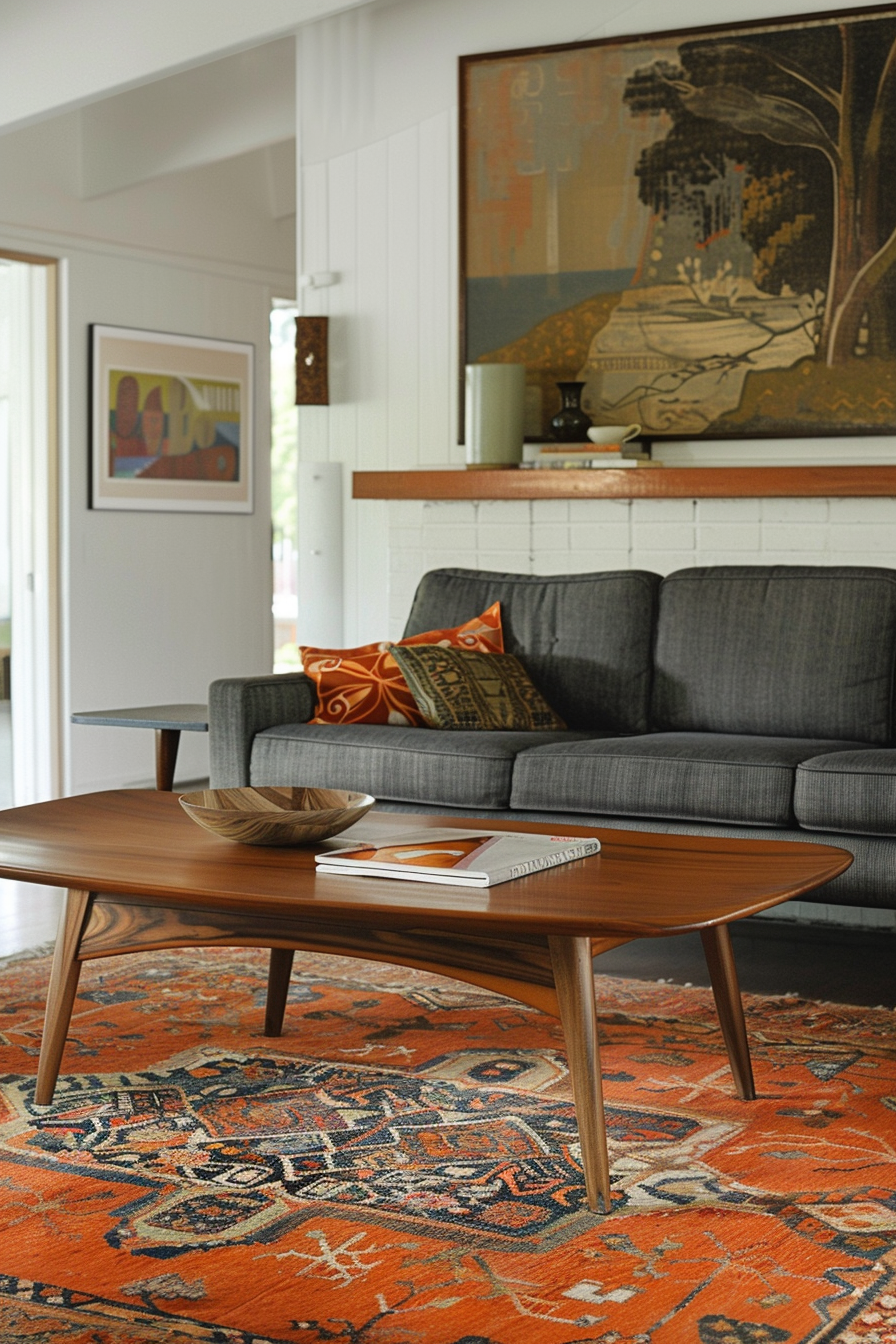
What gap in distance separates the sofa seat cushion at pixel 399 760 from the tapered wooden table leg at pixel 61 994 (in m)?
1.31

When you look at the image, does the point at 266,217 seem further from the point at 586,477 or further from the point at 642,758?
the point at 642,758

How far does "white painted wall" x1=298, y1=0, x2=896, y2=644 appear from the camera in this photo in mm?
5000

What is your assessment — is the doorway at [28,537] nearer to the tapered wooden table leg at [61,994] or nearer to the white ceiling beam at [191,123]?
the white ceiling beam at [191,123]

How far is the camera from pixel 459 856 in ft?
8.05

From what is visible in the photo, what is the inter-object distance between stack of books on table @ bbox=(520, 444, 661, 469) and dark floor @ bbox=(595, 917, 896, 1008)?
57.2 inches

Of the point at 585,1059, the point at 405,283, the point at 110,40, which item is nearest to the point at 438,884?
the point at 585,1059

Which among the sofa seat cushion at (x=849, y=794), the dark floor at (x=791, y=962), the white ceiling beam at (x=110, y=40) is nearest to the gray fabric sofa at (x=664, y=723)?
the sofa seat cushion at (x=849, y=794)

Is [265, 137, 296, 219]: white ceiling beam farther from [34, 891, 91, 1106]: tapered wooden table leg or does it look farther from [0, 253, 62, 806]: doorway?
[34, 891, 91, 1106]: tapered wooden table leg

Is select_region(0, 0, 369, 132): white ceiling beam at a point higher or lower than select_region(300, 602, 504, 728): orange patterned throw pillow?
higher

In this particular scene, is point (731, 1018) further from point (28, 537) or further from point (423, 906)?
point (28, 537)

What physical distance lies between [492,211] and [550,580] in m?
1.41

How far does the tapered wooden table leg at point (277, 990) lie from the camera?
2973mm

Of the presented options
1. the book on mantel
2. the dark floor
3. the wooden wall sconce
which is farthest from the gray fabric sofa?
the wooden wall sconce

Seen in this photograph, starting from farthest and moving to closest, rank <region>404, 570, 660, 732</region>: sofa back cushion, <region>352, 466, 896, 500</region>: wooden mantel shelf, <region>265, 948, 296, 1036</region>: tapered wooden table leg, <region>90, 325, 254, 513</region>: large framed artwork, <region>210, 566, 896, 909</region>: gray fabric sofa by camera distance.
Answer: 1. <region>90, 325, 254, 513</region>: large framed artwork
2. <region>352, 466, 896, 500</region>: wooden mantel shelf
3. <region>404, 570, 660, 732</region>: sofa back cushion
4. <region>210, 566, 896, 909</region>: gray fabric sofa
5. <region>265, 948, 296, 1036</region>: tapered wooden table leg
